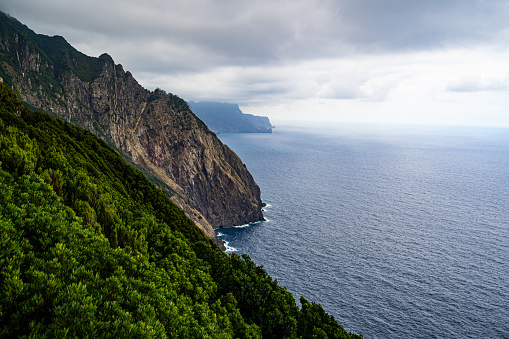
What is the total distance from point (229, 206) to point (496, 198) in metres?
155

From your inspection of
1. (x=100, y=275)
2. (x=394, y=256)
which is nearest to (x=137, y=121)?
(x=394, y=256)

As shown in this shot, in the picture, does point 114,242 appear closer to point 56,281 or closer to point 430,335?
point 56,281

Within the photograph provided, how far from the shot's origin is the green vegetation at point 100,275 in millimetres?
11953

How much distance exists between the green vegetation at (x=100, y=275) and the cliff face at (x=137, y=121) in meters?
88.4

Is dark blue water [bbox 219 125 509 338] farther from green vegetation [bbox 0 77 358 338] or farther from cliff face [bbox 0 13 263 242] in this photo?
green vegetation [bbox 0 77 358 338]

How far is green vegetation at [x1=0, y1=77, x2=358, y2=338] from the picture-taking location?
1195 cm

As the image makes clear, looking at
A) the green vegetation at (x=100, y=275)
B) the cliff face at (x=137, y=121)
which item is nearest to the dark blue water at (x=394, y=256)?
the cliff face at (x=137, y=121)

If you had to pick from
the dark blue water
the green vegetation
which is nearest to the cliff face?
the dark blue water

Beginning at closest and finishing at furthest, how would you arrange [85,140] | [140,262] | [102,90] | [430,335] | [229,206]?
[140,262]
[85,140]
[430,335]
[229,206]
[102,90]

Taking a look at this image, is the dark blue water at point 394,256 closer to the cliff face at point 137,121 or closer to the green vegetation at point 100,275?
the cliff face at point 137,121

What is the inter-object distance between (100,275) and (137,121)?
504 feet

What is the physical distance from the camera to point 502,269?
87.9 metres

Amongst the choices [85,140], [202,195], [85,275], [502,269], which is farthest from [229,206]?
[85,275]

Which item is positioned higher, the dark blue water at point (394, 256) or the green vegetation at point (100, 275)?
the green vegetation at point (100, 275)
